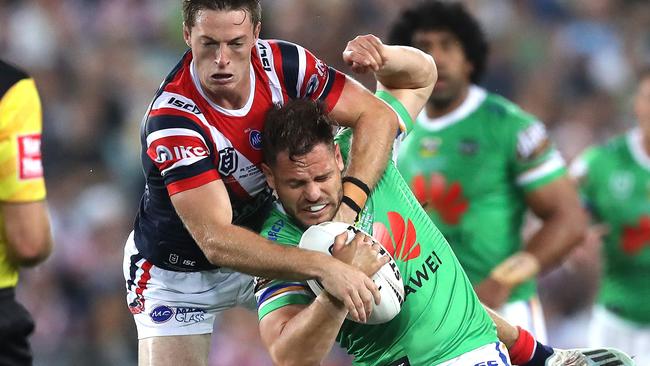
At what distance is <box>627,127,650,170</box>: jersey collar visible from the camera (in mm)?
7613

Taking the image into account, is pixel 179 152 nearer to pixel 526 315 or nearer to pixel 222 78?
pixel 222 78

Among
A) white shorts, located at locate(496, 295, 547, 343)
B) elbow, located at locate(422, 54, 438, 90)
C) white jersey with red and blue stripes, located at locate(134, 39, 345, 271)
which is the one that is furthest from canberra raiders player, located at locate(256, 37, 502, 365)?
white shorts, located at locate(496, 295, 547, 343)

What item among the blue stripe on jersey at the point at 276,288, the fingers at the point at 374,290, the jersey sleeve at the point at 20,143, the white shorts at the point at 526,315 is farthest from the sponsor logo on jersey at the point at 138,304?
the white shorts at the point at 526,315

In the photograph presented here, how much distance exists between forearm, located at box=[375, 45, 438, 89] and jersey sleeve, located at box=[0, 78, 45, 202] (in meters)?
1.32

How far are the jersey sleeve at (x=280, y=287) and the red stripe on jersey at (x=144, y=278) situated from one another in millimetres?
863

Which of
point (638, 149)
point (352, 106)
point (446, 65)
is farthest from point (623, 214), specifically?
point (352, 106)

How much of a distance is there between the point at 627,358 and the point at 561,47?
5852mm

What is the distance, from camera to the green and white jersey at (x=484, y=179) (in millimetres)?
6641

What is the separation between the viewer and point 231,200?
4504mm

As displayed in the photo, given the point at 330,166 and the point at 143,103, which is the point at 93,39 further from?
the point at 330,166

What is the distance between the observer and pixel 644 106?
7562mm

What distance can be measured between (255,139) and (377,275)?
2.41ft

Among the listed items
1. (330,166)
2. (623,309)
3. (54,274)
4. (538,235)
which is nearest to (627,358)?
(330,166)

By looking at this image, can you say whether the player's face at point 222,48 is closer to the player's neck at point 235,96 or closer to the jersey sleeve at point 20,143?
the player's neck at point 235,96
